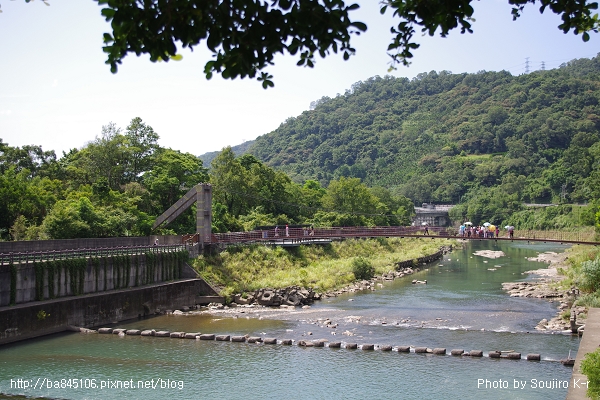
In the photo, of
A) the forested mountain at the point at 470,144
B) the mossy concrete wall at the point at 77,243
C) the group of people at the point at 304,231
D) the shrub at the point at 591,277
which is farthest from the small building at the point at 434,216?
the shrub at the point at 591,277

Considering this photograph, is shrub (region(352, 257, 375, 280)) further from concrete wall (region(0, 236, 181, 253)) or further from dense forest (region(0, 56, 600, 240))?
concrete wall (region(0, 236, 181, 253))

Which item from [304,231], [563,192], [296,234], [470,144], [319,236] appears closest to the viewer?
[319,236]

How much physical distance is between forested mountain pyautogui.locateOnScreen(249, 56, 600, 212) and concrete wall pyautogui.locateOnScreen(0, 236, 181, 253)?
244 feet

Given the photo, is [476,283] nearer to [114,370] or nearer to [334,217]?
[334,217]

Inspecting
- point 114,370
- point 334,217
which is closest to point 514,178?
point 334,217

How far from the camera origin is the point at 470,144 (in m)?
144

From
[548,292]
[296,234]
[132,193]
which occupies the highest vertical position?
[132,193]

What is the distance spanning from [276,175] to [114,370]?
3908 cm

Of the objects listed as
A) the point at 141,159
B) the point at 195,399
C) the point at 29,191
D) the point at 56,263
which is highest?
the point at 141,159

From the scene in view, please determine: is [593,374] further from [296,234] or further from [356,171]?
[356,171]

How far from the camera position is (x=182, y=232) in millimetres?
40094

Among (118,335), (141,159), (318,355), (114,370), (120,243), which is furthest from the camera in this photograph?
(141,159)

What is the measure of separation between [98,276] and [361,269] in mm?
19775

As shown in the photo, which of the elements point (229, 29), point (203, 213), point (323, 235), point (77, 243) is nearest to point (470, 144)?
point (323, 235)
